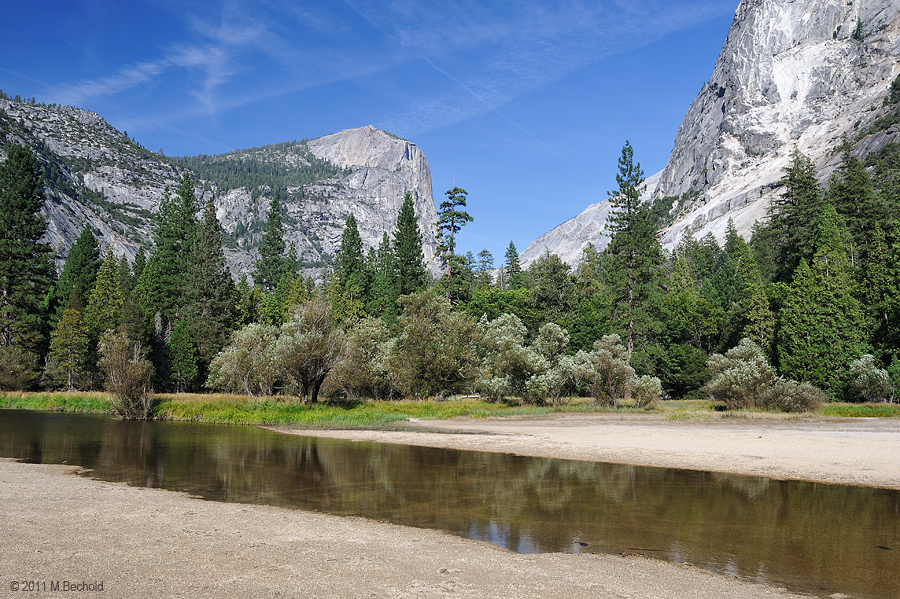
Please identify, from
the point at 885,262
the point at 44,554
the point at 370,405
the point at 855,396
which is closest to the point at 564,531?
the point at 44,554

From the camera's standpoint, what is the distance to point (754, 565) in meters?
10.7

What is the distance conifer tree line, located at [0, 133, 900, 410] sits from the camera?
49.0 metres

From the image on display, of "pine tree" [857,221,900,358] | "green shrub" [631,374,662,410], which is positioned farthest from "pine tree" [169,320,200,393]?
"pine tree" [857,221,900,358]

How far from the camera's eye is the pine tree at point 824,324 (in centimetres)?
4978

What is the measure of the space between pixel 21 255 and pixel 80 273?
1733 centimetres

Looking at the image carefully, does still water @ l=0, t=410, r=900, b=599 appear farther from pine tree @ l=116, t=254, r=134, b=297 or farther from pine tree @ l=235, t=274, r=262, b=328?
pine tree @ l=235, t=274, r=262, b=328

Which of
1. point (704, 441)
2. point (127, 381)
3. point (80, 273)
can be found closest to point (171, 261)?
point (80, 273)

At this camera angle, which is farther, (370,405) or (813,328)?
(813,328)

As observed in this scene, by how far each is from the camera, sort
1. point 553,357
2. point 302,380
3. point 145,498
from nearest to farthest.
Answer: point 145,498 < point 302,380 < point 553,357

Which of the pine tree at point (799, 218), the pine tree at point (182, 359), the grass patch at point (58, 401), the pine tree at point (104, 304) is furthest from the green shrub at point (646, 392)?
the pine tree at point (104, 304)

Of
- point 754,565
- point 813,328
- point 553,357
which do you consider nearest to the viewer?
point 754,565

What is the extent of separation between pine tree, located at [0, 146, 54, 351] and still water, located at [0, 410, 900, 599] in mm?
45414

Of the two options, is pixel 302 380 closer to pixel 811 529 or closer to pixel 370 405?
pixel 370 405

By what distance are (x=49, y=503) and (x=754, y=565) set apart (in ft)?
54.7
